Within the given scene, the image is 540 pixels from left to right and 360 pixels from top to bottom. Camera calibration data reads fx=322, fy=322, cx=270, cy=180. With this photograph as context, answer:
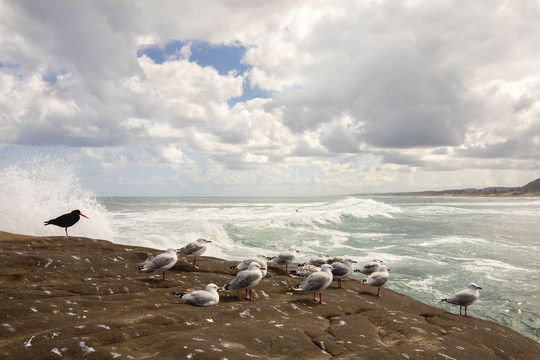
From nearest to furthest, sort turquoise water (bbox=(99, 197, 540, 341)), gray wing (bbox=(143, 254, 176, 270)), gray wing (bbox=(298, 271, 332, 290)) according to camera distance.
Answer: gray wing (bbox=(298, 271, 332, 290))
gray wing (bbox=(143, 254, 176, 270))
turquoise water (bbox=(99, 197, 540, 341))

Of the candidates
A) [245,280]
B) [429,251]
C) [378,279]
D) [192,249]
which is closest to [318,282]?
[245,280]

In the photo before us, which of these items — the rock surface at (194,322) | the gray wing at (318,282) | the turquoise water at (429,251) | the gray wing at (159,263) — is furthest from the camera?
the turquoise water at (429,251)

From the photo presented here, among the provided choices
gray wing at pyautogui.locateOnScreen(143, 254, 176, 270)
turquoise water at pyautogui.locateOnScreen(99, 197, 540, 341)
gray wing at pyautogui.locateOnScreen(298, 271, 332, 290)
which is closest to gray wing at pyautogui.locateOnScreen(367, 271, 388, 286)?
gray wing at pyautogui.locateOnScreen(298, 271, 332, 290)

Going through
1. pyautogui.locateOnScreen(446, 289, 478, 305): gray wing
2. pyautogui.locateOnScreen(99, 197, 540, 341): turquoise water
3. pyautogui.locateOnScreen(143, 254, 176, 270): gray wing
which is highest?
pyautogui.locateOnScreen(143, 254, 176, 270): gray wing

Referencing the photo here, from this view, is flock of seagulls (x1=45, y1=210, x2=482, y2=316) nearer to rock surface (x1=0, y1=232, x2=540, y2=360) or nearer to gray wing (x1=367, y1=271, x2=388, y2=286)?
gray wing (x1=367, y1=271, x2=388, y2=286)

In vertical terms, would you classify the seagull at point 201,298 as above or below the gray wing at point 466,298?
above

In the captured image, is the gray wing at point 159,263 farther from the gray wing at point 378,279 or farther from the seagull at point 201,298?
the gray wing at point 378,279

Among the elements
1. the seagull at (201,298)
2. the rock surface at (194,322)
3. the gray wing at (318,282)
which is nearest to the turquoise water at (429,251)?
the rock surface at (194,322)

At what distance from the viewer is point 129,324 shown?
5.63 m

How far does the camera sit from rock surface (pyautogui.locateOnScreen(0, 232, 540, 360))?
15.9 ft

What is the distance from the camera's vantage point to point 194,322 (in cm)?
611

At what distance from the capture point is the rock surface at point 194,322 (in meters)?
4.85

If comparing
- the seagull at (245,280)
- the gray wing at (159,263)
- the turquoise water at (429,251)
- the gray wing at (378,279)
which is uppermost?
the gray wing at (159,263)

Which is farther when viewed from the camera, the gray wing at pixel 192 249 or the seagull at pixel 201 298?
the gray wing at pixel 192 249
